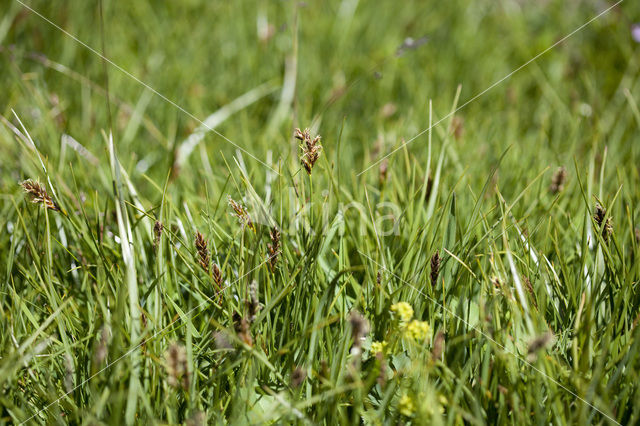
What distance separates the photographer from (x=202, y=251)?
113 cm

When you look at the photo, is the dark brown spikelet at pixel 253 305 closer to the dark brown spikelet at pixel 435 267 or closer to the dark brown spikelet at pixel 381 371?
the dark brown spikelet at pixel 381 371

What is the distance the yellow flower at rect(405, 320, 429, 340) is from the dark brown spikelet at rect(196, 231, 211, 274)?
0.44m

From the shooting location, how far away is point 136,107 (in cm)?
224

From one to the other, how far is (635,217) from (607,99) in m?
1.29

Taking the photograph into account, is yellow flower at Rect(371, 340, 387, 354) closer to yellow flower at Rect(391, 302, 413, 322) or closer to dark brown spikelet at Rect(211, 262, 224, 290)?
yellow flower at Rect(391, 302, 413, 322)

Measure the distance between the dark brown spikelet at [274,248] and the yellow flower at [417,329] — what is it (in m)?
0.32

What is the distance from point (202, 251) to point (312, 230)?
0.92 ft

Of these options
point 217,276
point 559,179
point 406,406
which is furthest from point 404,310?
point 559,179

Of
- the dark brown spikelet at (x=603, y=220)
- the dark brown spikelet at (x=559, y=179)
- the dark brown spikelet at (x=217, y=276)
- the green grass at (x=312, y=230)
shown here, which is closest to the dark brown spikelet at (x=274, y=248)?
the green grass at (x=312, y=230)

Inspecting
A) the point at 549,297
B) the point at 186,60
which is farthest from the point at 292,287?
the point at 186,60

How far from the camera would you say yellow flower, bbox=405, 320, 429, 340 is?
102cm

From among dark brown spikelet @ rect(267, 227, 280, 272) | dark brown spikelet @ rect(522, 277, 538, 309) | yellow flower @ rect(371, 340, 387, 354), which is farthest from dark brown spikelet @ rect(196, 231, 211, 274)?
dark brown spikelet @ rect(522, 277, 538, 309)

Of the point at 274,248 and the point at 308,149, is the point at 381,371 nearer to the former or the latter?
the point at 274,248

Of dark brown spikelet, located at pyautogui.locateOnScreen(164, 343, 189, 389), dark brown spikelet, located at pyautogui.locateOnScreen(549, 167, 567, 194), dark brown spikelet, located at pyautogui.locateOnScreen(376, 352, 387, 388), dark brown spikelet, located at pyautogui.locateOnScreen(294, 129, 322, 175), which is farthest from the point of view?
dark brown spikelet, located at pyautogui.locateOnScreen(549, 167, 567, 194)
